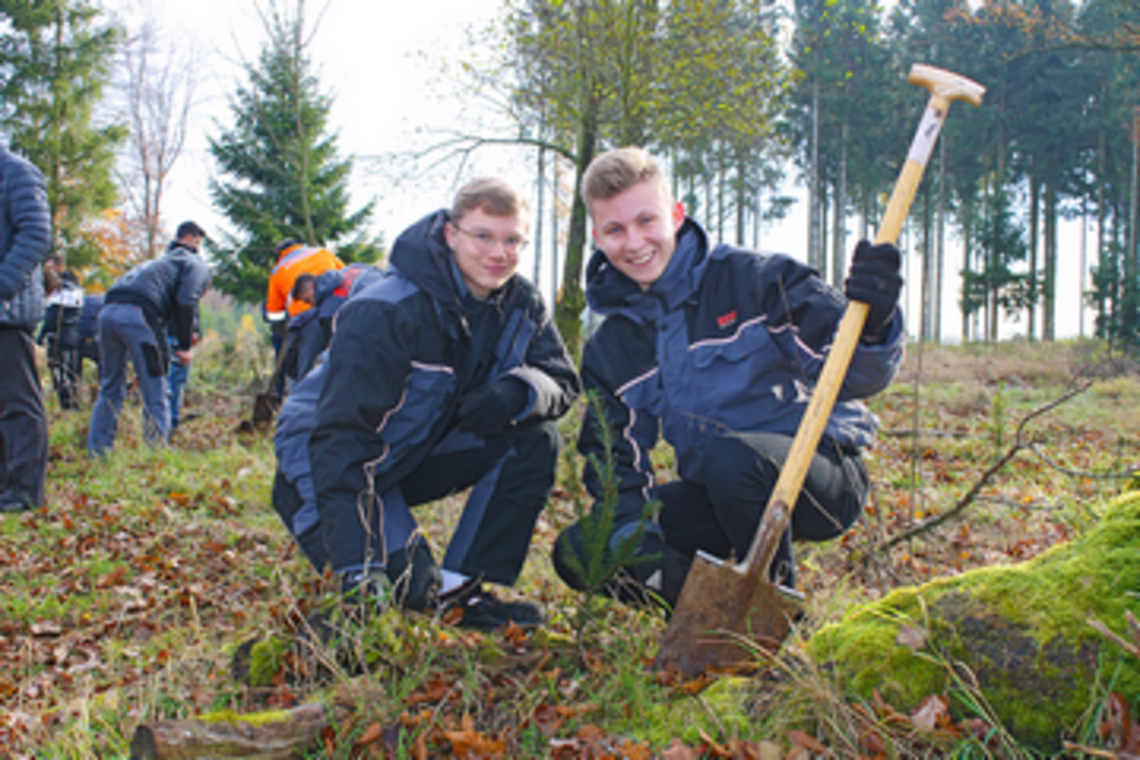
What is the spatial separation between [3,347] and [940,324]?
3391 cm

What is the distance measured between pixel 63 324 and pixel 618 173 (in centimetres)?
1058

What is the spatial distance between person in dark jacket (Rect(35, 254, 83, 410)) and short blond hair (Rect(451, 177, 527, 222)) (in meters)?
8.79

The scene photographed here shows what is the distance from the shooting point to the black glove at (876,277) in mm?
2279

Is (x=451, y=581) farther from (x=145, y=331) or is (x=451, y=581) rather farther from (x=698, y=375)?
(x=145, y=331)

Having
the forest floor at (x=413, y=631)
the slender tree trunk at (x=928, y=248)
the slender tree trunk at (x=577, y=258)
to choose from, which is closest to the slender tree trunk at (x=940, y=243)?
the slender tree trunk at (x=928, y=248)

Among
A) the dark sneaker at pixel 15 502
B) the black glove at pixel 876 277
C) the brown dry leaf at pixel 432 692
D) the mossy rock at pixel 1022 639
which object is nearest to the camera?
the mossy rock at pixel 1022 639

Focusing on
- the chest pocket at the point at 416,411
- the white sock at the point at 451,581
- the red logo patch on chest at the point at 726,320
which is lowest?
the white sock at the point at 451,581

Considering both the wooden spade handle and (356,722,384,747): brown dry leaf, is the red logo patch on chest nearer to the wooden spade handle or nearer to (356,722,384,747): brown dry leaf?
the wooden spade handle

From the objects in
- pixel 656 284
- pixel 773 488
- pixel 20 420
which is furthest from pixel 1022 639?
pixel 20 420

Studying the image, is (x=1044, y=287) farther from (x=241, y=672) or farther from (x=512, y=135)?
(x=241, y=672)

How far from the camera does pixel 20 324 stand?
4586mm

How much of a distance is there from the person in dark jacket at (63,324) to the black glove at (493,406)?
8.75 meters

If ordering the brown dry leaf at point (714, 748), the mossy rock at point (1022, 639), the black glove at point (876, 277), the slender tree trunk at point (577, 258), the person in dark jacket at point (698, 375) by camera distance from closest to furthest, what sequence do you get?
the mossy rock at point (1022, 639), the brown dry leaf at point (714, 748), the black glove at point (876, 277), the person in dark jacket at point (698, 375), the slender tree trunk at point (577, 258)

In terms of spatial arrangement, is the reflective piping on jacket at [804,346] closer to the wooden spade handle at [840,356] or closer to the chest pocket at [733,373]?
the chest pocket at [733,373]
